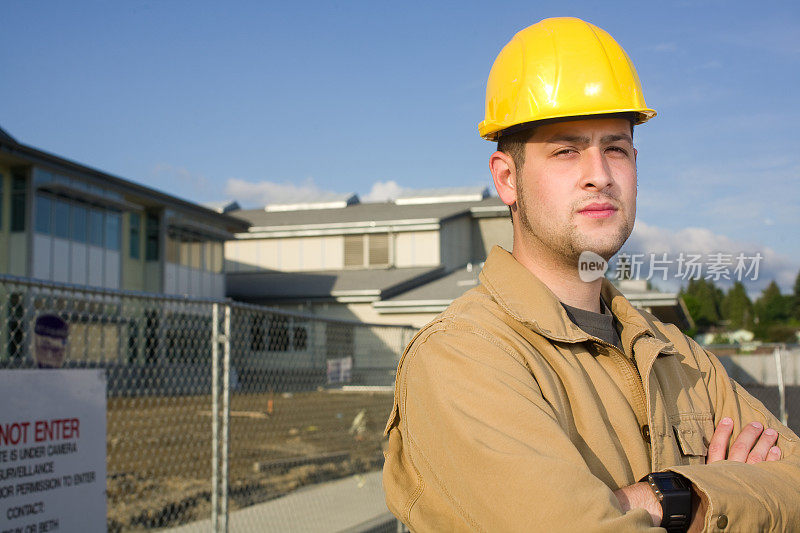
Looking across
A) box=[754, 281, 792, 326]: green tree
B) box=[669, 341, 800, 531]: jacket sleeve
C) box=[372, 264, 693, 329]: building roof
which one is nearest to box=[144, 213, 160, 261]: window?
box=[372, 264, 693, 329]: building roof

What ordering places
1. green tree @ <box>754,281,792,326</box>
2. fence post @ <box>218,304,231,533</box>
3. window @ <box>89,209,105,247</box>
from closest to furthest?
fence post @ <box>218,304,231,533</box>
window @ <box>89,209,105,247</box>
green tree @ <box>754,281,792,326</box>

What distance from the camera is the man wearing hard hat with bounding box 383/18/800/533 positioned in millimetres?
1824

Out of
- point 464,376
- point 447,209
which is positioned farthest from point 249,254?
point 464,376

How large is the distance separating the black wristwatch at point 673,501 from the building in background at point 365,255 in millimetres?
30981

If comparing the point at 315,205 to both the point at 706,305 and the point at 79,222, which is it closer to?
the point at 79,222

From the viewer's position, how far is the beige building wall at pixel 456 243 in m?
41.3

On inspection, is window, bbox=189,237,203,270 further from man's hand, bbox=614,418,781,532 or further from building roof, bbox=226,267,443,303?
man's hand, bbox=614,418,781,532

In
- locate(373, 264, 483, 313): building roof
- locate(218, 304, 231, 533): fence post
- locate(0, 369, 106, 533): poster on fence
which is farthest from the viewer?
locate(373, 264, 483, 313): building roof

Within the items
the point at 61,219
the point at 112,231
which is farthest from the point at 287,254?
the point at 61,219

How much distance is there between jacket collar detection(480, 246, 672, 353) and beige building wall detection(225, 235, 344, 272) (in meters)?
39.0

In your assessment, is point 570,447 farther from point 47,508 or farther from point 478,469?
point 47,508

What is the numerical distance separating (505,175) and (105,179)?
27317 mm

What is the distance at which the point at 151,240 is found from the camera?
31438 millimetres

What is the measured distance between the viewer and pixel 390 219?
1604 inches
